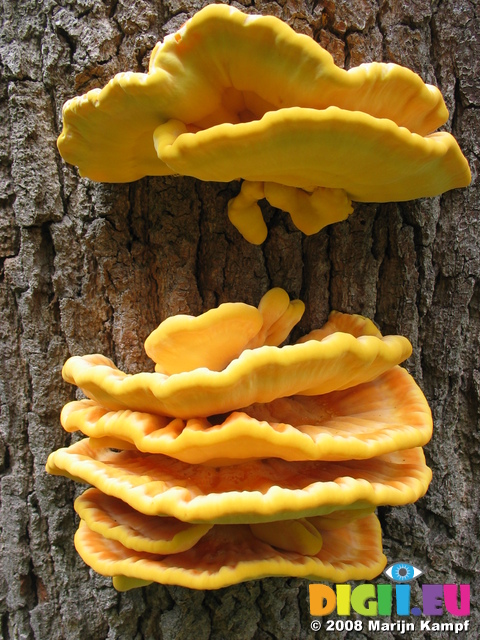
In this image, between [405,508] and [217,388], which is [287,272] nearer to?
[217,388]

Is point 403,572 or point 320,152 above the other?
point 320,152

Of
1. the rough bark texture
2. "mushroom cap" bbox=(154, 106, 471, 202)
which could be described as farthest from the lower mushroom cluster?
"mushroom cap" bbox=(154, 106, 471, 202)

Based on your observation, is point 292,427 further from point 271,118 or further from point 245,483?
point 271,118

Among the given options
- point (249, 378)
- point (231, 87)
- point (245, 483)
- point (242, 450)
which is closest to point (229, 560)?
point (245, 483)

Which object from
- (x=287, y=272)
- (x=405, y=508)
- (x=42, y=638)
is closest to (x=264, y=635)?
(x=405, y=508)

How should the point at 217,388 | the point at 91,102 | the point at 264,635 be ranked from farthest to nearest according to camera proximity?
1. the point at 264,635
2. the point at 91,102
3. the point at 217,388

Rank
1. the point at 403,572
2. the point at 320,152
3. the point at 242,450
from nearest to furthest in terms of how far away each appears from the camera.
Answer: the point at 320,152 → the point at 242,450 → the point at 403,572

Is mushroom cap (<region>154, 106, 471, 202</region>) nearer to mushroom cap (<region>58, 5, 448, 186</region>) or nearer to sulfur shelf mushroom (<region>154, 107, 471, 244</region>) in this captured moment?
sulfur shelf mushroom (<region>154, 107, 471, 244</region>)
